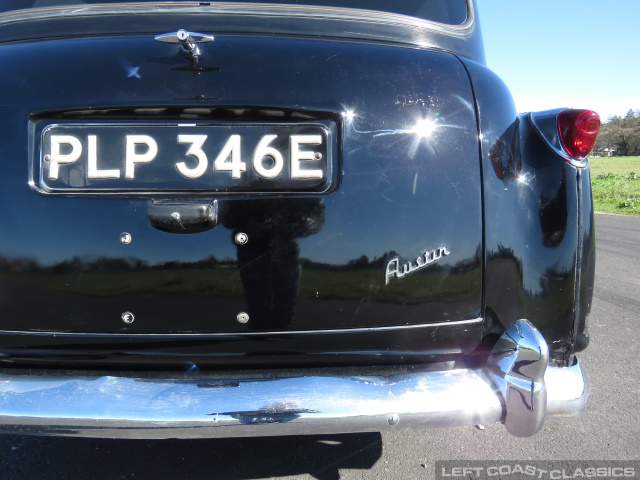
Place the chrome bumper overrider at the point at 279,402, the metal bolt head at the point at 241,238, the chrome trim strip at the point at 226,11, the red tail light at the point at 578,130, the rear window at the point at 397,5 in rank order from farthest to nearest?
1. the rear window at the point at 397,5
2. the chrome trim strip at the point at 226,11
3. the red tail light at the point at 578,130
4. the metal bolt head at the point at 241,238
5. the chrome bumper overrider at the point at 279,402

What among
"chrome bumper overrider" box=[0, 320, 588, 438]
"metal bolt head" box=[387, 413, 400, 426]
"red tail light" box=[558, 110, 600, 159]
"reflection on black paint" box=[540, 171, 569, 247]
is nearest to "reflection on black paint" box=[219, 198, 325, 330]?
"chrome bumper overrider" box=[0, 320, 588, 438]

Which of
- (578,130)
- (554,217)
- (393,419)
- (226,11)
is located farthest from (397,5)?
(393,419)

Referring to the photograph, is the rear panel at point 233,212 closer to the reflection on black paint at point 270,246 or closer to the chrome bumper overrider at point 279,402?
the reflection on black paint at point 270,246

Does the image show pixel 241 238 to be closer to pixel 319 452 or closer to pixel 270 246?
pixel 270 246

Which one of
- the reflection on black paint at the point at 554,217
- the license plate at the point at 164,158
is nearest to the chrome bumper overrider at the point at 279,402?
the reflection on black paint at the point at 554,217

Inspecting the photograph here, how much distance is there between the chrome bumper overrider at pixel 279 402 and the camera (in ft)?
5.03

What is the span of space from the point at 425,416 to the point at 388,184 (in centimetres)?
74

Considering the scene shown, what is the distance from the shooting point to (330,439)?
8.30ft

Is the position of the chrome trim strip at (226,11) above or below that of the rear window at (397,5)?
below

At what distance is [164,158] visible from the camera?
1.63 metres

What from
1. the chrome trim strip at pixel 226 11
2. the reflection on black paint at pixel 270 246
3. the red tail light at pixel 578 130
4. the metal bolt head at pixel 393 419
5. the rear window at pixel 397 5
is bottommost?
the metal bolt head at pixel 393 419

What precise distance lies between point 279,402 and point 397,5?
5.85ft

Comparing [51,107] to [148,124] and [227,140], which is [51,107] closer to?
[148,124]

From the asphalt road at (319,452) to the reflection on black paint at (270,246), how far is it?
97cm
